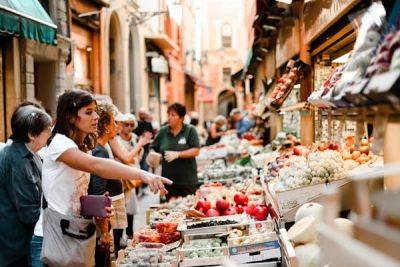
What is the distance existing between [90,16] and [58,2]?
3.18m

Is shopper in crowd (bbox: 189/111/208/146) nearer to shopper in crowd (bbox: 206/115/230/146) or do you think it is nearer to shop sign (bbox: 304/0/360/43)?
shopper in crowd (bbox: 206/115/230/146)

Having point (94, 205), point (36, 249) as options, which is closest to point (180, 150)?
point (36, 249)

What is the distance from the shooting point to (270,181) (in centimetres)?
609

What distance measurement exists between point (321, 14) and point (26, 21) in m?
3.75

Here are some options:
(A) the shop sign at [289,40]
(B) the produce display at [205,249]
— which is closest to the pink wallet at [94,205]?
(B) the produce display at [205,249]

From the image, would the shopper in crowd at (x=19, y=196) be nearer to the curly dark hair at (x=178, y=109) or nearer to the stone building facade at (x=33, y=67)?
the curly dark hair at (x=178, y=109)

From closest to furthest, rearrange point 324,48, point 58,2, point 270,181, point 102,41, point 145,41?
point 270,181
point 324,48
point 58,2
point 102,41
point 145,41

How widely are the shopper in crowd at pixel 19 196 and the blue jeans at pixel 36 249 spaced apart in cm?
24

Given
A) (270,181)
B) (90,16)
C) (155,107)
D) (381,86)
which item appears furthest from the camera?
(155,107)

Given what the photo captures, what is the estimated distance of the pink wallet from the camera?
13.0 ft

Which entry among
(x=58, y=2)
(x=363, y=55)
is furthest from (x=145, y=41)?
(x=363, y=55)

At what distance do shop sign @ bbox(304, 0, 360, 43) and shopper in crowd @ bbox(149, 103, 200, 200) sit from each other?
2008 mm

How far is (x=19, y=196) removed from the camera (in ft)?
15.5

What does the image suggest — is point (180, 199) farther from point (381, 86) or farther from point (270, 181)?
point (381, 86)
